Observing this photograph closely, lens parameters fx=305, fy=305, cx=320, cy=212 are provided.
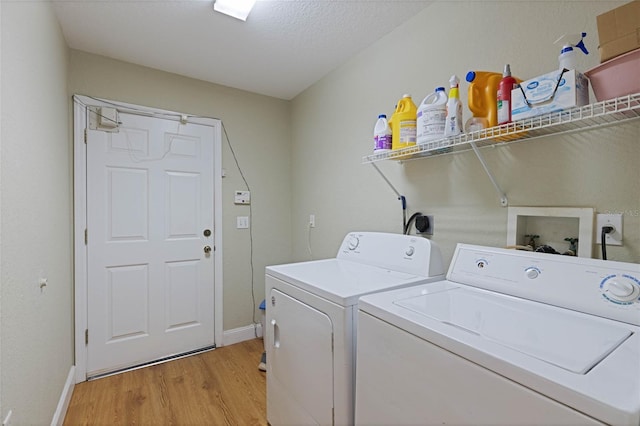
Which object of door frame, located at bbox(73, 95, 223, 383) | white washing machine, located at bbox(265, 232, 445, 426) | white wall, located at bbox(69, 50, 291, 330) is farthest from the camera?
white wall, located at bbox(69, 50, 291, 330)

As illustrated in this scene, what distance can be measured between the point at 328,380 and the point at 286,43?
2.06 meters

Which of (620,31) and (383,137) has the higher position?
(620,31)

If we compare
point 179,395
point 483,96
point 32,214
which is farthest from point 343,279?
point 179,395

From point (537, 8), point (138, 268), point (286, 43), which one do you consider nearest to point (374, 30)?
point (286, 43)

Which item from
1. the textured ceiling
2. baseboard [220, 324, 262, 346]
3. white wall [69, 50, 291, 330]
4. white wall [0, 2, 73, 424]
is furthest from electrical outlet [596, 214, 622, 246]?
baseboard [220, 324, 262, 346]

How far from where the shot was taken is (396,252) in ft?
5.30

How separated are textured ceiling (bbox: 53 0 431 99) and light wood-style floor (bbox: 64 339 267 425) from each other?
239 centimetres

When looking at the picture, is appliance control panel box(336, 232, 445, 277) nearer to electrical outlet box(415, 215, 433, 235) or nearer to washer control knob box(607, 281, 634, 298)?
electrical outlet box(415, 215, 433, 235)

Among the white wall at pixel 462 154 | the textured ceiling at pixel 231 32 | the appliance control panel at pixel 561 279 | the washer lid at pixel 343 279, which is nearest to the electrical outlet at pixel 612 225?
the white wall at pixel 462 154

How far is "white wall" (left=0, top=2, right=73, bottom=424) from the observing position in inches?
41.1

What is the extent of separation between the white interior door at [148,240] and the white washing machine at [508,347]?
2.03 m

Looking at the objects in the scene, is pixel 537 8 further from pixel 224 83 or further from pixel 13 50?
pixel 224 83

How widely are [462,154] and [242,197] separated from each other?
6.48 ft

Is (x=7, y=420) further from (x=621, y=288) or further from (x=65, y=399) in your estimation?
(x=621, y=288)
